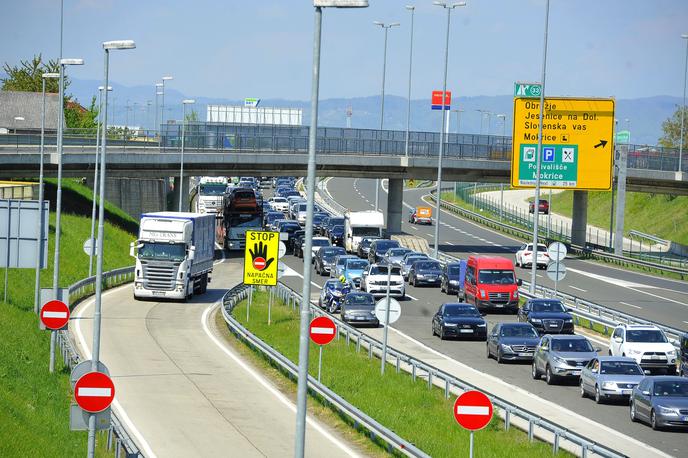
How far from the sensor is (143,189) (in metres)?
98.1

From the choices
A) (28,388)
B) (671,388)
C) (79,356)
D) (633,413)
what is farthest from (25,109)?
(671,388)

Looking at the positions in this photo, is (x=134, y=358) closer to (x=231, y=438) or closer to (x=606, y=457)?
(x=231, y=438)

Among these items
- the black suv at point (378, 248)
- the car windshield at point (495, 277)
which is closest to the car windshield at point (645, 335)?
the car windshield at point (495, 277)

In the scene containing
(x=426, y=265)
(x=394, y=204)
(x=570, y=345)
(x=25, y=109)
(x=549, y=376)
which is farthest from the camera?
(x=25, y=109)

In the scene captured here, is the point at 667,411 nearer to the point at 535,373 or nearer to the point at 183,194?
the point at 535,373

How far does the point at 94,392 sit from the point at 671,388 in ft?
45.2

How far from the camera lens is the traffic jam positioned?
1188 inches

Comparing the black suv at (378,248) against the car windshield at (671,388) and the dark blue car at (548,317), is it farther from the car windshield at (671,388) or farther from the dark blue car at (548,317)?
the car windshield at (671,388)

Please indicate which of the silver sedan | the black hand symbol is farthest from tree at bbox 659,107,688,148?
the silver sedan

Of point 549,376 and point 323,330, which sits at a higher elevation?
point 323,330

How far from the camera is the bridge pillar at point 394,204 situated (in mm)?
90188

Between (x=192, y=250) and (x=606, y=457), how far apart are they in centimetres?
3199

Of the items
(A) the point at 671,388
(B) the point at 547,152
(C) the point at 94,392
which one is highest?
(B) the point at 547,152

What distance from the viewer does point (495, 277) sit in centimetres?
5109
